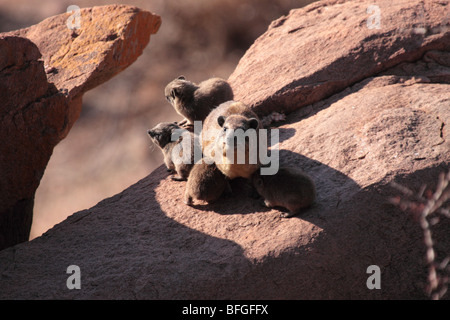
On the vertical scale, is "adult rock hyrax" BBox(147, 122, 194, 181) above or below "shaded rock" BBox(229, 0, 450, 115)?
below

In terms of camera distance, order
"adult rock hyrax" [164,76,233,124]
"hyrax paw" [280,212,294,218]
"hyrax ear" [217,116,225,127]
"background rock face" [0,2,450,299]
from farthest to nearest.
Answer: "adult rock hyrax" [164,76,233,124] → "hyrax ear" [217,116,225,127] → "hyrax paw" [280,212,294,218] → "background rock face" [0,2,450,299]

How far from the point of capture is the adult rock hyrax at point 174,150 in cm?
656

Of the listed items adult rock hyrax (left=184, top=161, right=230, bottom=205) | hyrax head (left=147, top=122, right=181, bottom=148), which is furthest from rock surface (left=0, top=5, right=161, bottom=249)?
adult rock hyrax (left=184, top=161, right=230, bottom=205)

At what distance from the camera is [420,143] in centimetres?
566

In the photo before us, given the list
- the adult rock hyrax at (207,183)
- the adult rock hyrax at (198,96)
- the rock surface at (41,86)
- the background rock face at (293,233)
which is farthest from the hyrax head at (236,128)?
the rock surface at (41,86)

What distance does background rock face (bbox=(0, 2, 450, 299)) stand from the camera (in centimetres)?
490

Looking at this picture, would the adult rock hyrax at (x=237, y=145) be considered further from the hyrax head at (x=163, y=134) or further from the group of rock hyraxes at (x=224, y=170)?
the hyrax head at (x=163, y=134)

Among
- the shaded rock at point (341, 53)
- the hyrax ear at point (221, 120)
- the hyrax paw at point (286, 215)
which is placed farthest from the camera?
the shaded rock at point (341, 53)

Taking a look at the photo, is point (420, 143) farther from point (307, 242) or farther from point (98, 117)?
point (98, 117)

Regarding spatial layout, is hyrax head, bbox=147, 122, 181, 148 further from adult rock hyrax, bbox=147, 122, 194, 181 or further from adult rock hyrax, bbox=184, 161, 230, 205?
adult rock hyrax, bbox=184, 161, 230, 205

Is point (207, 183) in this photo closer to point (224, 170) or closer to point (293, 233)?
point (224, 170)

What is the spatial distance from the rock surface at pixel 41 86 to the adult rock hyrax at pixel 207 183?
2.27 m

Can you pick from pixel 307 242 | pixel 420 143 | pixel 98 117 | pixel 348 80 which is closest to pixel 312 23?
pixel 348 80

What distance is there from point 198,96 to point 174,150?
1287 mm
